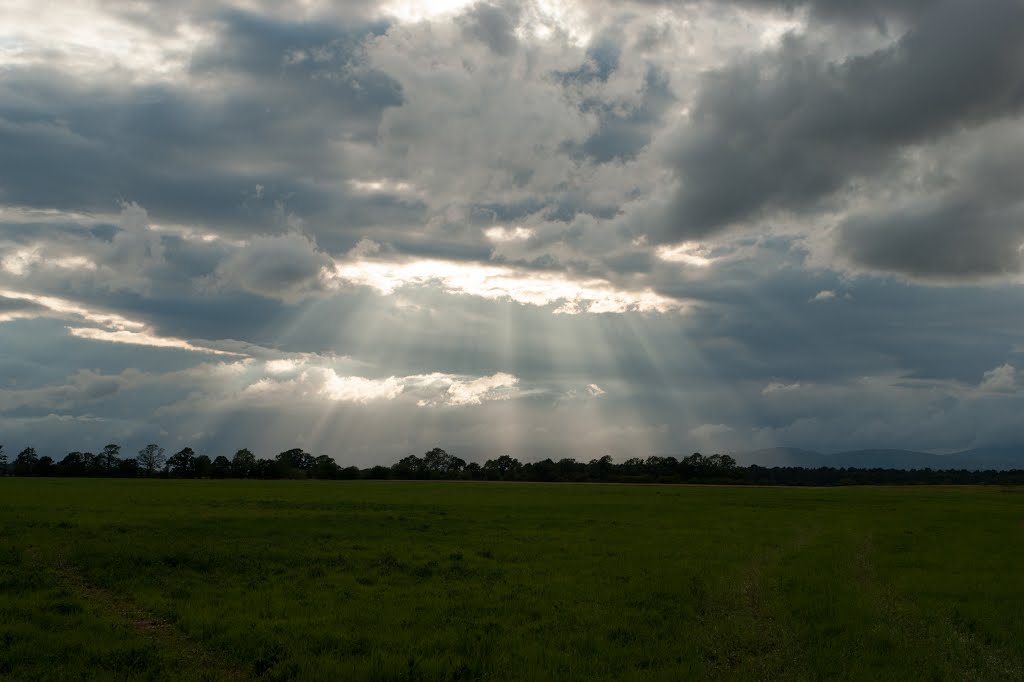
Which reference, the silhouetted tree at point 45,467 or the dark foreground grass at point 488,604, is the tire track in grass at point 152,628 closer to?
the dark foreground grass at point 488,604

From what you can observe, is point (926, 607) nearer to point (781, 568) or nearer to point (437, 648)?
point (781, 568)

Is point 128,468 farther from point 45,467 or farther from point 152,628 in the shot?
point 152,628

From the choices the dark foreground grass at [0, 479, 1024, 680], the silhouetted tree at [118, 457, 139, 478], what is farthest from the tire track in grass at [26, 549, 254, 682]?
the silhouetted tree at [118, 457, 139, 478]

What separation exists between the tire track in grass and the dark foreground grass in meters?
0.09

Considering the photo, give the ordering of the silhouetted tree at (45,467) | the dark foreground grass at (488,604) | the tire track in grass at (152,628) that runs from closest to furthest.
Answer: the tire track in grass at (152,628) < the dark foreground grass at (488,604) < the silhouetted tree at (45,467)

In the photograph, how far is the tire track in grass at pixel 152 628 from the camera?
15797 mm

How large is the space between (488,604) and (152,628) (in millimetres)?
9738

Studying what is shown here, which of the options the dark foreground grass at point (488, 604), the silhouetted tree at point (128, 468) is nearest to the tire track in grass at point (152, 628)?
the dark foreground grass at point (488, 604)

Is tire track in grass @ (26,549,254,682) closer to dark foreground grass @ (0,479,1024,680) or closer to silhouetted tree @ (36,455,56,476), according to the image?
dark foreground grass @ (0,479,1024,680)

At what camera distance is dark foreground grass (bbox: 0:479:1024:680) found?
1641 centimetres

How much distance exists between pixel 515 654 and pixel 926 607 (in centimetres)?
1508

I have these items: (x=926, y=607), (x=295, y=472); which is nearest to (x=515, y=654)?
(x=926, y=607)

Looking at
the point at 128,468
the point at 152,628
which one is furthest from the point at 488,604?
the point at 128,468

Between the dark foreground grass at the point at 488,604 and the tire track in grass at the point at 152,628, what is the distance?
87 millimetres
